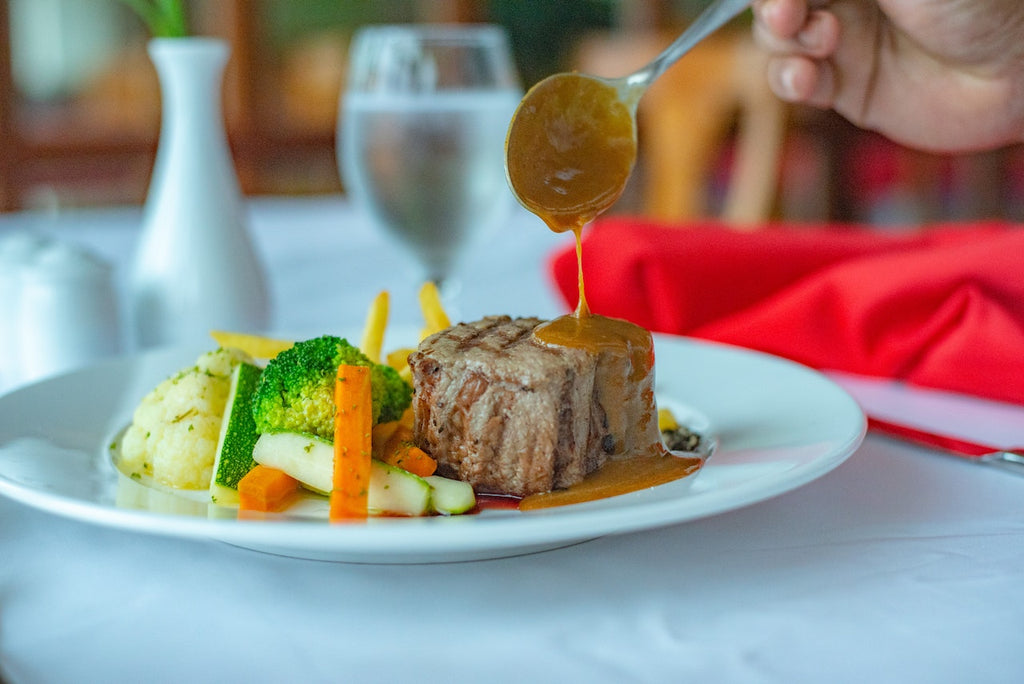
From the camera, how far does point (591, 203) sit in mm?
1801

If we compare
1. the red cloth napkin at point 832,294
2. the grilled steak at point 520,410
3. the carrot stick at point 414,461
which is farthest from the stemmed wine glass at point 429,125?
the carrot stick at point 414,461

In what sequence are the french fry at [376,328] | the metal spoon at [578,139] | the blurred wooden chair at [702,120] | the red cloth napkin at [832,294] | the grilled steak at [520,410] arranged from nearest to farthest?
1. the grilled steak at [520,410]
2. the metal spoon at [578,139]
3. the french fry at [376,328]
4. the red cloth napkin at [832,294]
5. the blurred wooden chair at [702,120]

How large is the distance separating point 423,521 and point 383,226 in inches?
59.5

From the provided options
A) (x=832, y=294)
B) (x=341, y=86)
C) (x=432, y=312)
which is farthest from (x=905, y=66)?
(x=341, y=86)

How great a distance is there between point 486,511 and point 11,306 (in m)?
1.33

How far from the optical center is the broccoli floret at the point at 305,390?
1503 mm

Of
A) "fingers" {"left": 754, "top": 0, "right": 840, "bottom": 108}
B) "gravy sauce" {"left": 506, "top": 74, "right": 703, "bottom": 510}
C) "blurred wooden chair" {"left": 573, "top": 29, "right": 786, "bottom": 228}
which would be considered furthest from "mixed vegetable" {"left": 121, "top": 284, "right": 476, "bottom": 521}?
"blurred wooden chair" {"left": 573, "top": 29, "right": 786, "bottom": 228}

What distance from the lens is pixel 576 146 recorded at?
1810mm

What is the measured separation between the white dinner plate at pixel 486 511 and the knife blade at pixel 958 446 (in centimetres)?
13

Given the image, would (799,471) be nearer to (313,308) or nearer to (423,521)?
(423,521)

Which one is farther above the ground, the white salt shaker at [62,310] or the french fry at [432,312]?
the french fry at [432,312]

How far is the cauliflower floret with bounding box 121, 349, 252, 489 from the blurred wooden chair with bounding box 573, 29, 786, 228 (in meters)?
4.52

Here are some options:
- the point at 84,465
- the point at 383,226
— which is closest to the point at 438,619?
the point at 84,465

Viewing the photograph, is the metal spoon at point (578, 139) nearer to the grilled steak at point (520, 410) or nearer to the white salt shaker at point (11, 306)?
the grilled steak at point (520, 410)
